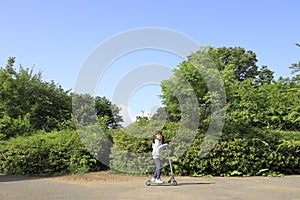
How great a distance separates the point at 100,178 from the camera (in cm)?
1238

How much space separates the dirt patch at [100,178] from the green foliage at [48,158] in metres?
0.88

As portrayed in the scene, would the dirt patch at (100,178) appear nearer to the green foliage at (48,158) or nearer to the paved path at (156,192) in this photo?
the green foliage at (48,158)

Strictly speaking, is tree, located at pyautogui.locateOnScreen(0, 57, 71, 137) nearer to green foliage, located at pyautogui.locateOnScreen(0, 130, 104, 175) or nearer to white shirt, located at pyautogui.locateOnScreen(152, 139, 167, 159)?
green foliage, located at pyautogui.locateOnScreen(0, 130, 104, 175)

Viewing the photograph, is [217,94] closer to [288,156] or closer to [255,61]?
[288,156]

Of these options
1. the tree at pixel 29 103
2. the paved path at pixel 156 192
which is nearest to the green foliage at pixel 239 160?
the paved path at pixel 156 192

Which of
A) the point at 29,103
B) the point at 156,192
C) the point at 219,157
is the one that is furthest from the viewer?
the point at 29,103

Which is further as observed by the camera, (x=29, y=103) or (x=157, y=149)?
(x=29, y=103)

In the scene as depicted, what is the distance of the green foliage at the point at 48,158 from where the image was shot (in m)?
14.2

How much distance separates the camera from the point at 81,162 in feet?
46.3

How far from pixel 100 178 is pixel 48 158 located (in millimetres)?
3146

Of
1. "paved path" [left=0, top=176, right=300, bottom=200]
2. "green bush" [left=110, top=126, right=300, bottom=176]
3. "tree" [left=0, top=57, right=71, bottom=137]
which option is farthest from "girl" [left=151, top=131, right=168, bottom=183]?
"tree" [left=0, top=57, right=71, bottom=137]

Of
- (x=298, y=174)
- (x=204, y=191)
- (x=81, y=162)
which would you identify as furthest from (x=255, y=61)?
Answer: (x=204, y=191)

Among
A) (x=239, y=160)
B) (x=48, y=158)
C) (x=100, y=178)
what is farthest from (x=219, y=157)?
(x=48, y=158)

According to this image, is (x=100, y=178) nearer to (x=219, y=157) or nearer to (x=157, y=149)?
(x=157, y=149)
